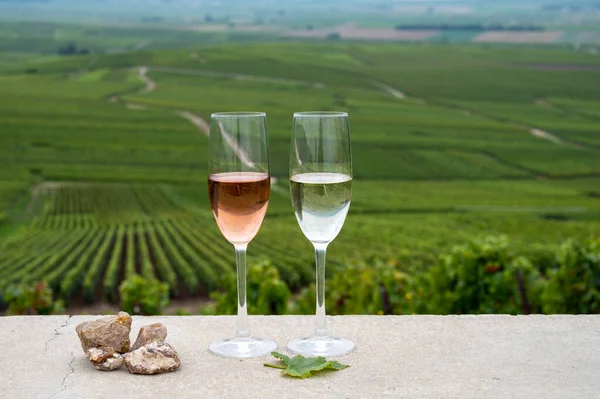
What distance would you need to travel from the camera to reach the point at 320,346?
257cm

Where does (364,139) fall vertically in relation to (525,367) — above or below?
below

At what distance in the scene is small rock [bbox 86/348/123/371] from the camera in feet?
7.73

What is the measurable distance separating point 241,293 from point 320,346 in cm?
29

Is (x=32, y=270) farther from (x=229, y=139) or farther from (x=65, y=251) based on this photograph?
(x=229, y=139)

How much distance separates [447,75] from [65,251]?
262ft

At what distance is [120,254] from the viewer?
108ft

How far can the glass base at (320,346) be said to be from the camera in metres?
2.54

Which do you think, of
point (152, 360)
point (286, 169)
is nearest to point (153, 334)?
point (152, 360)

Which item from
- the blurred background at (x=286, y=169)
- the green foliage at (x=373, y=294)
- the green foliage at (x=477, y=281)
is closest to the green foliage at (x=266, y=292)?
the blurred background at (x=286, y=169)

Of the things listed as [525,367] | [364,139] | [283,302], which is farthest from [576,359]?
[364,139]

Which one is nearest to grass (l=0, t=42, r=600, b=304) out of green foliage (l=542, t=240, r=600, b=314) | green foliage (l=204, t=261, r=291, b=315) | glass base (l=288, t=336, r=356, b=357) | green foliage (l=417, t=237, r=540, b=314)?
green foliage (l=204, t=261, r=291, b=315)

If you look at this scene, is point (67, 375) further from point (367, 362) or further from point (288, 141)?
point (288, 141)

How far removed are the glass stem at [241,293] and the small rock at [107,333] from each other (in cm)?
33

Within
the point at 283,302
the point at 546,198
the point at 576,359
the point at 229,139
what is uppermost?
the point at 229,139
